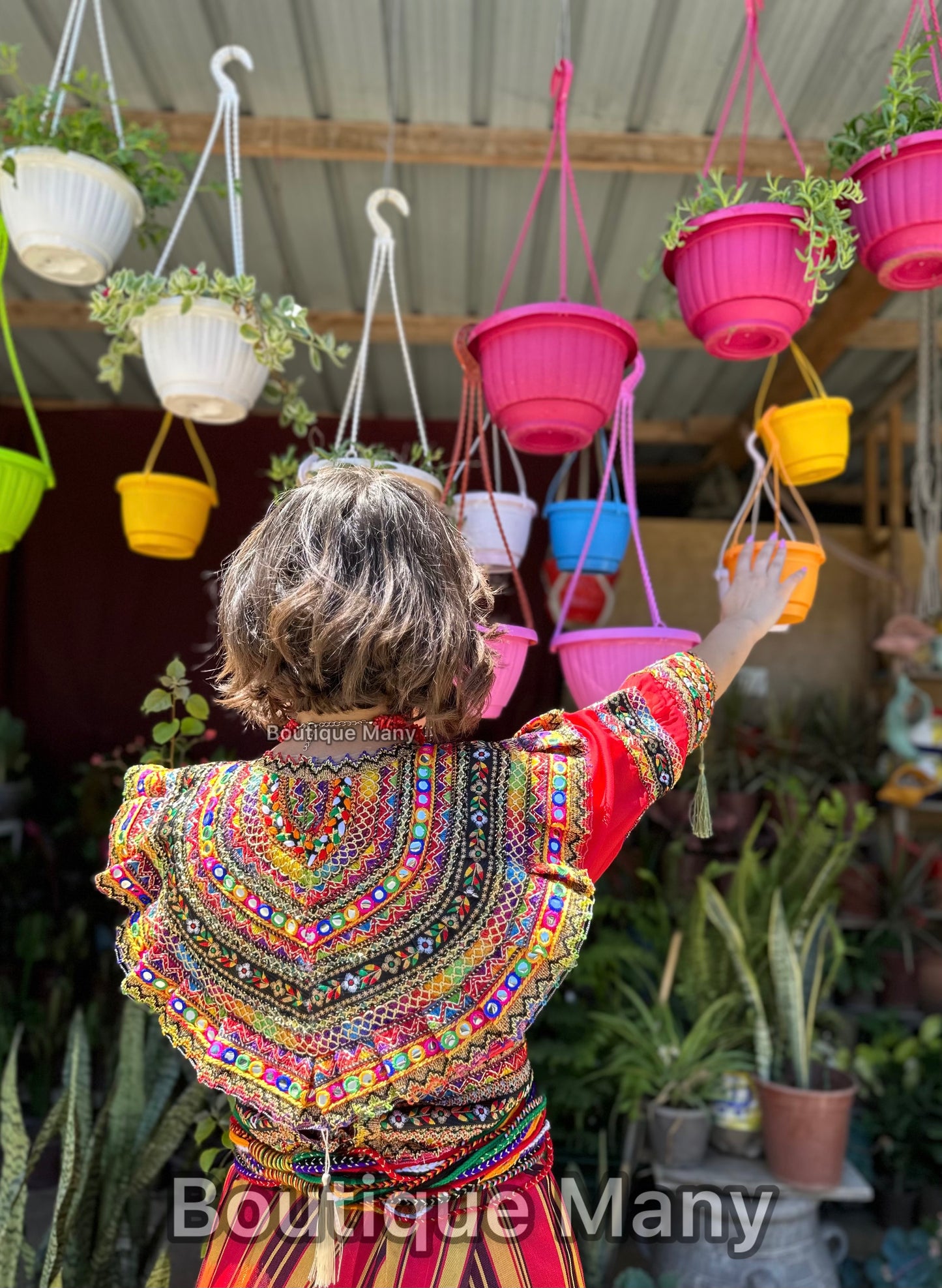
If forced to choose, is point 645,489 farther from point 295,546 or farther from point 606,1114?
point 295,546

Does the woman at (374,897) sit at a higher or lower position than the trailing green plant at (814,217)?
lower

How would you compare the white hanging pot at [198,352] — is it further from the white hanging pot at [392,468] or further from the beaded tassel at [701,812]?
the beaded tassel at [701,812]

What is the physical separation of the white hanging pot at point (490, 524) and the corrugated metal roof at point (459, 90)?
3.83ft

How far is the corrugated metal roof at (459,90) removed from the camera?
2035 mm

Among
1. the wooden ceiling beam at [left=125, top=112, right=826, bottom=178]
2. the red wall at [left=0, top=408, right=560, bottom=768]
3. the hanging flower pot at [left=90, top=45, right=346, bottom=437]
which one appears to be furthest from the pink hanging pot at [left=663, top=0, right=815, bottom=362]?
the red wall at [left=0, top=408, right=560, bottom=768]

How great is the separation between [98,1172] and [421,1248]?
1029 mm

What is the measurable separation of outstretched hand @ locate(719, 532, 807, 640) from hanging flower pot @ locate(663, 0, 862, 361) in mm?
317

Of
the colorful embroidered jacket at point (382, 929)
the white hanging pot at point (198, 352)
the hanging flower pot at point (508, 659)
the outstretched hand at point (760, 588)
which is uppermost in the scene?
the white hanging pot at point (198, 352)

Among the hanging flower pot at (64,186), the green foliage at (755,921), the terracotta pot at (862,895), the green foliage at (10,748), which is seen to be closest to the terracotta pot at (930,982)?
the terracotta pot at (862,895)

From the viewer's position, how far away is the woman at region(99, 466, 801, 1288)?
86 centimetres

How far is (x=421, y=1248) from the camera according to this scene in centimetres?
90

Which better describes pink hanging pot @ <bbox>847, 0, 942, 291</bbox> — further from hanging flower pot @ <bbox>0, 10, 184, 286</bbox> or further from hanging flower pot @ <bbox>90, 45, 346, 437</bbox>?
hanging flower pot @ <bbox>0, 10, 184, 286</bbox>

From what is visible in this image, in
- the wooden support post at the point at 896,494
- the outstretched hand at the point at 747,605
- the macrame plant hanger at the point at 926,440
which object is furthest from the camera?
the wooden support post at the point at 896,494

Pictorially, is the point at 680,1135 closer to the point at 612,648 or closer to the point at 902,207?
the point at 612,648
